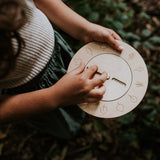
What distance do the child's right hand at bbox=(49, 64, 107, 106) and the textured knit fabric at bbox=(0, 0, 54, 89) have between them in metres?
0.10

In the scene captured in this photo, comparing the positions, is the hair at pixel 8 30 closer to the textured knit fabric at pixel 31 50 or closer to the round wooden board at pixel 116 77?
the textured knit fabric at pixel 31 50

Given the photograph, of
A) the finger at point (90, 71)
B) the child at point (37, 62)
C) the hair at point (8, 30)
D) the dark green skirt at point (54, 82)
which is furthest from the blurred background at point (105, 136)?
the hair at point (8, 30)

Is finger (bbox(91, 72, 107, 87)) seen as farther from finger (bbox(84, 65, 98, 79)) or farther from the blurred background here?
the blurred background

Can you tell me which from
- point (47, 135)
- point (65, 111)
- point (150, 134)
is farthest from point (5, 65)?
point (150, 134)

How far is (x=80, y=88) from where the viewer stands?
500 mm

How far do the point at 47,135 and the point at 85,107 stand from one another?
75 cm

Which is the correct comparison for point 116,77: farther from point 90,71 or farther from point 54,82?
point 54,82

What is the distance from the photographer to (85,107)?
21.1 inches

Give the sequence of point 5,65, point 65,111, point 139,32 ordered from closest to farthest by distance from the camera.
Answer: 1. point 5,65
2. point 65,111
3. point 139,32

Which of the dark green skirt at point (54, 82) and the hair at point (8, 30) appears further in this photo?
the dark green skirt at point (54, 82)

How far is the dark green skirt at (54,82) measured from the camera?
61 cm

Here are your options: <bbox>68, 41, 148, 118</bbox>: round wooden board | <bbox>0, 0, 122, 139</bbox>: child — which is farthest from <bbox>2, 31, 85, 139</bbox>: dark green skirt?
<bbox>68, 41, 148, 118</bbox>: round wooden board

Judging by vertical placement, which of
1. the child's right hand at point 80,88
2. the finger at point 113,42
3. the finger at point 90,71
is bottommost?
the child's right hand at point 80,88

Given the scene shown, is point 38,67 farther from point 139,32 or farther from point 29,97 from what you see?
point 139,32
